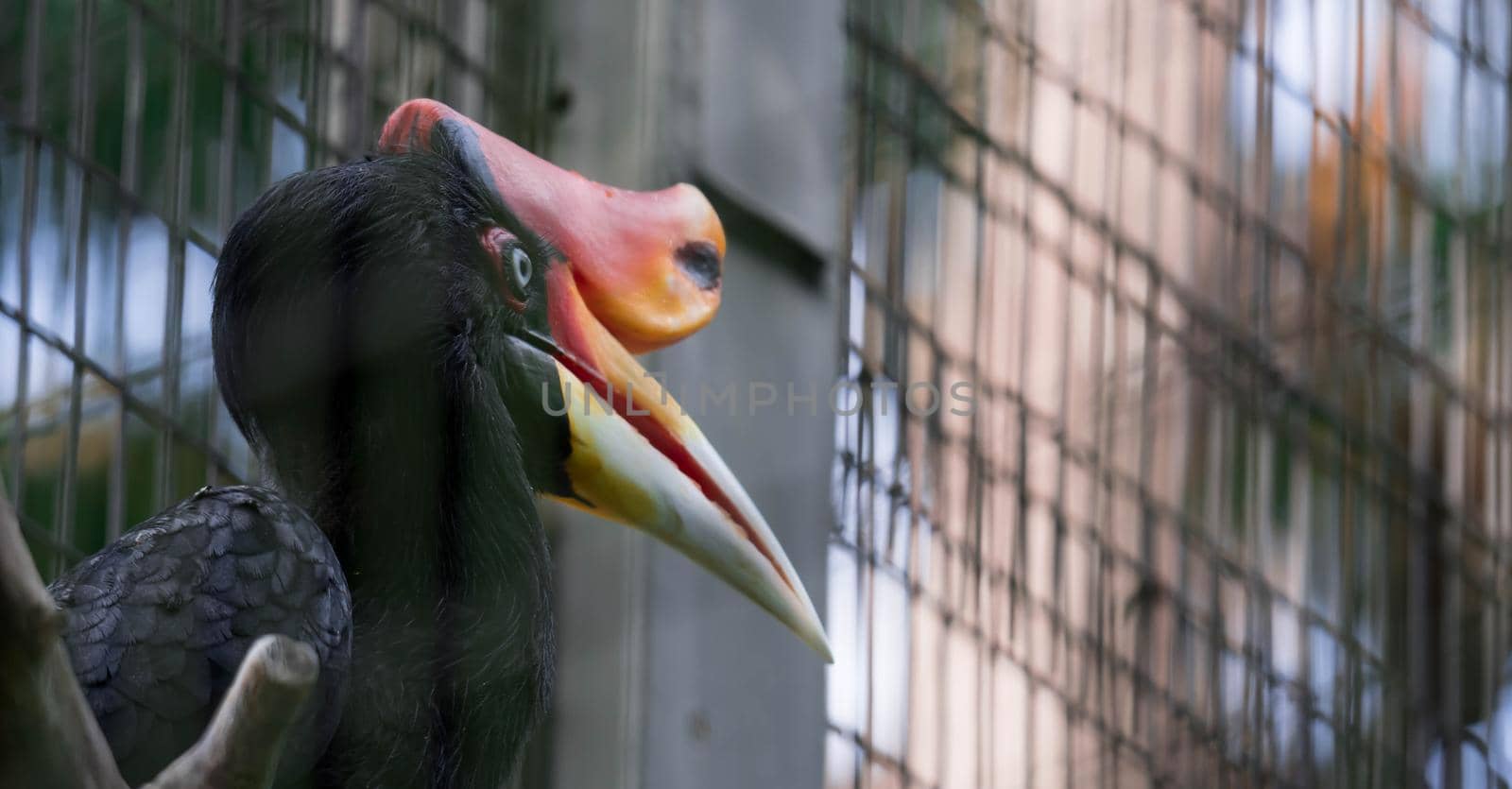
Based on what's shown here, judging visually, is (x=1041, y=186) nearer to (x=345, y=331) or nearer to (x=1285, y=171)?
(x=1285, y=171)

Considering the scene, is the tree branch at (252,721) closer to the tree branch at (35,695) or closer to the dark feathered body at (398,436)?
the tree branch at (35,695)

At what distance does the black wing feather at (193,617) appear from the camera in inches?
34.0

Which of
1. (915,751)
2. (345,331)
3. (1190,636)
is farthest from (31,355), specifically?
(1190,636)

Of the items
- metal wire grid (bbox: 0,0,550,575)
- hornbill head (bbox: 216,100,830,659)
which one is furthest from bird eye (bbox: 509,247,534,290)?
metal wire grid (bbox: 0,0,550,575)

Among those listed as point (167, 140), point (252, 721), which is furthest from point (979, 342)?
point (252, 721)

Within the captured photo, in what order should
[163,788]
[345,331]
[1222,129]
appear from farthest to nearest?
[1222,129], [345,331], [163,788]

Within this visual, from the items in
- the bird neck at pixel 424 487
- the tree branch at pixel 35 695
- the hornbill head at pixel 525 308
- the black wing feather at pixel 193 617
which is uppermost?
the hornbill head at pixel 525 308

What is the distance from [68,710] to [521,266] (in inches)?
23.7

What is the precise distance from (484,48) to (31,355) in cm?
36

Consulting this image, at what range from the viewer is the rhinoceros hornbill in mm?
895

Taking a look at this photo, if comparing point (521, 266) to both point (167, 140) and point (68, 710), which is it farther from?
point (68, 710)

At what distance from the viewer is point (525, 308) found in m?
1.12

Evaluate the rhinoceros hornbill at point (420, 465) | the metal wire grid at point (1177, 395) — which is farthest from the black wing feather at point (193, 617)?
the metal wire grid at point (1177, 395)

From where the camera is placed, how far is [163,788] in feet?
1.83
